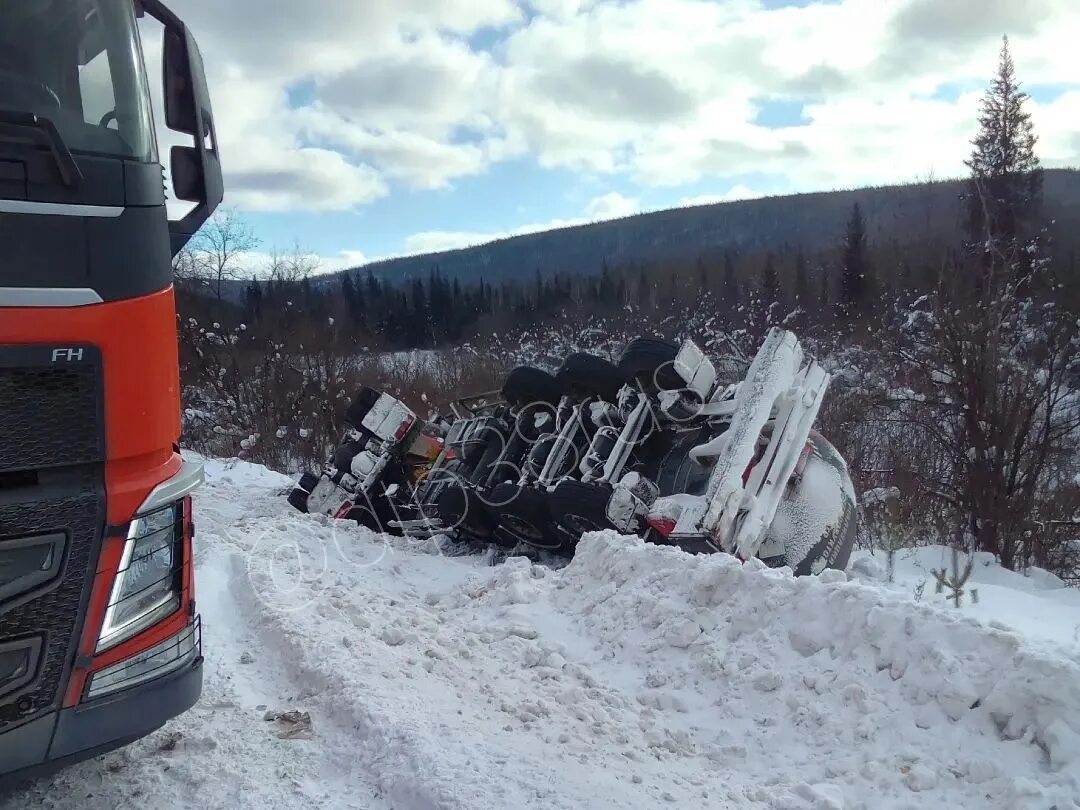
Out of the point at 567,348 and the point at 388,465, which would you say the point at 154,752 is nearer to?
the point at 388,465

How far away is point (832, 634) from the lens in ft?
12.7

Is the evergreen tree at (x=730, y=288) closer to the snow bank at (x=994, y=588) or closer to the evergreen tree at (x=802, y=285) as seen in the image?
the evergreen tree at (x=802, y=285)

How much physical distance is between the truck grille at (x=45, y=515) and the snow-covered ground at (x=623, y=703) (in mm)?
735

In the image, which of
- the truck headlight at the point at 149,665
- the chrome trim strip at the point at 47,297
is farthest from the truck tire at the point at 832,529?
the chrome trim strip at the point at 47,297

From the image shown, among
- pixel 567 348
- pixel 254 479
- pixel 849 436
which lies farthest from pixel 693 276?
pixel 254 479

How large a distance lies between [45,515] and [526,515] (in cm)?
505

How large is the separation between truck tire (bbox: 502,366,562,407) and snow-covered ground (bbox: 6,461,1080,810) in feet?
10.4

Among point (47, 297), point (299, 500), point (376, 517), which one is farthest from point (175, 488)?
point (299, 500)

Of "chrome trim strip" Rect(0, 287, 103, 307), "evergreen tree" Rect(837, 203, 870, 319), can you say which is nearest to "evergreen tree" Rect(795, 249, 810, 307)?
"evergreen tree" Rect(837, 203, 870, 319)

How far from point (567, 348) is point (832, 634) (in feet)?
87.2

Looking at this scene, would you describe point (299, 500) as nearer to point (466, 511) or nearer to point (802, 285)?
point (466, 511)

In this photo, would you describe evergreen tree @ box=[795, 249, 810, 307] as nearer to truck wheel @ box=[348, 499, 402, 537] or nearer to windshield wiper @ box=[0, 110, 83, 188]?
truck wheel @ box=[348, 499, 402, 537]

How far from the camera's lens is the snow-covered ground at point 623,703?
9.63ft

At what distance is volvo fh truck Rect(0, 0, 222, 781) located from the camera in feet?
7.60
